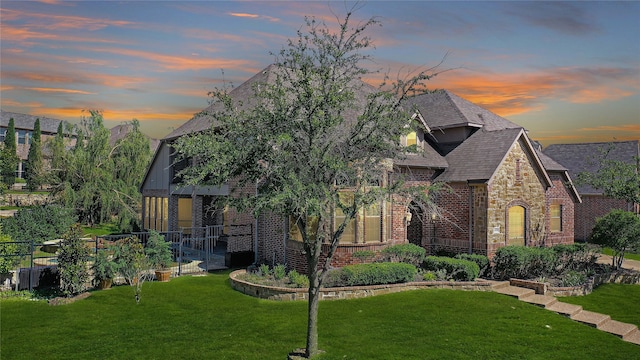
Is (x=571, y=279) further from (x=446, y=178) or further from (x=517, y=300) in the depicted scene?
(x=446, y=178)

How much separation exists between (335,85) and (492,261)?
532 inches

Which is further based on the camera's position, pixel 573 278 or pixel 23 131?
pixel 23 131

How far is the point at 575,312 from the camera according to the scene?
15547mm

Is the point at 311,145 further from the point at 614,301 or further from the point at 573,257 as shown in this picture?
the point at 573,257

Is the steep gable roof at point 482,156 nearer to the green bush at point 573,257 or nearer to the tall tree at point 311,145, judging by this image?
the green bush at point 573,257

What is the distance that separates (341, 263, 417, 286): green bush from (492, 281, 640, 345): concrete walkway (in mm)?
3610

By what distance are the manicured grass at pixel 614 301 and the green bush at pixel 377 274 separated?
237 inches

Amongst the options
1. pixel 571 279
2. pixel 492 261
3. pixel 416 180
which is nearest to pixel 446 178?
pixel 416 180

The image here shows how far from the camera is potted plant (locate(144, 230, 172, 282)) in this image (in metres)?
18.3

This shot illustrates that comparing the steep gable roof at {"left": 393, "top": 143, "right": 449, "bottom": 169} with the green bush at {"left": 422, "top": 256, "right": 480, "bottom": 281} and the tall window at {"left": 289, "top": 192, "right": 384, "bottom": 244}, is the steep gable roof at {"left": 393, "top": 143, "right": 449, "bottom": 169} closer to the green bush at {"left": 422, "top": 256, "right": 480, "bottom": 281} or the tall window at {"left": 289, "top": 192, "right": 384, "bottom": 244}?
the tall window at {"left": 289, "top": 192, "right": 384, "bottom": 244}

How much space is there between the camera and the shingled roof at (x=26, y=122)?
67.8 m

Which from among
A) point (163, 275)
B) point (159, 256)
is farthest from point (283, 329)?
point (159, 256)

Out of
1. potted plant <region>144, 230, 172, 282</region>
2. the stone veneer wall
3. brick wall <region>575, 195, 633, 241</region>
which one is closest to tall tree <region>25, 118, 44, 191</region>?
potted plant <region>144, 230, 172, 282</region>

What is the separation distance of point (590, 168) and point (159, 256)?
34.3 metres
